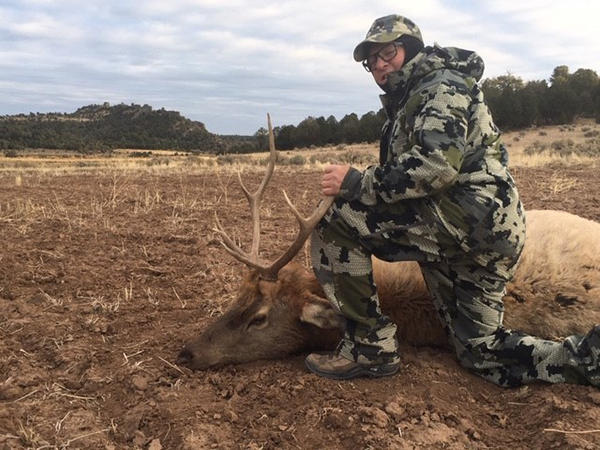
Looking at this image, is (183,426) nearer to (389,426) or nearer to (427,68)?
(389,426)

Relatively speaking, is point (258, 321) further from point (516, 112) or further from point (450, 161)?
point (516, 112)

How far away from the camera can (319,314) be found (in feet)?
Answer: 12.8

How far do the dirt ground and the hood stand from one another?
1833 millimetres

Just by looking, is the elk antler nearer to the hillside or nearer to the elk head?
the elk head

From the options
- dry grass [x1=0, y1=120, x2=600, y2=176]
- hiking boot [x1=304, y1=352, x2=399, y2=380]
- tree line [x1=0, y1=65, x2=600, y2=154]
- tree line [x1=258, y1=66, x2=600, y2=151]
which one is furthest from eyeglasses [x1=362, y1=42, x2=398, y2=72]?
tree line [x1=258, y1=66, x2=600, y2=151]

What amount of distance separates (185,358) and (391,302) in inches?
58.9

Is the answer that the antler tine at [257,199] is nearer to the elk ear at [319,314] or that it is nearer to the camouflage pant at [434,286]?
the elk ear at [319,314]

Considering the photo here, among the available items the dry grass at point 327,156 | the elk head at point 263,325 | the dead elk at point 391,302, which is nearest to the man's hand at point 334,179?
the dead elk at point 391,302

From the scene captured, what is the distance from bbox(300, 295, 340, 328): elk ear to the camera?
3857mm

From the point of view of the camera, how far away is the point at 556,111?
46.3 metres

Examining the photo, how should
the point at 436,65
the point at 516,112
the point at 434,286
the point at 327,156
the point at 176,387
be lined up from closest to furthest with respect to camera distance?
the point at 436,65
the point at 176,387
the point at 434,286
the point at 327,156
the point at 516,112

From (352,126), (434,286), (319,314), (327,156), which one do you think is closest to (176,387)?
(319,314)

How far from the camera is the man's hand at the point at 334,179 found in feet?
11.6

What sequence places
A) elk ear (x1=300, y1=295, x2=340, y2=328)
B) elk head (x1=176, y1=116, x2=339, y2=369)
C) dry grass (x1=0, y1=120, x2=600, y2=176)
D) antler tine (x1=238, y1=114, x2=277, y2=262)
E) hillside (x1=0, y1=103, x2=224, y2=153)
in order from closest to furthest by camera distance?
1. elk ear (x1=300, y1=295, x2=340, y2=328)
2. elk head (x1=176, y1=116, x2=339, y2=369)
3. antler tine (x1=238, y1=114, x2=277, y2=262)
4. dry grass (x1=0, y1=120, x2=600, y2=176)
5. hillside (x1=0, y1=103, x2=224, y2=153)
